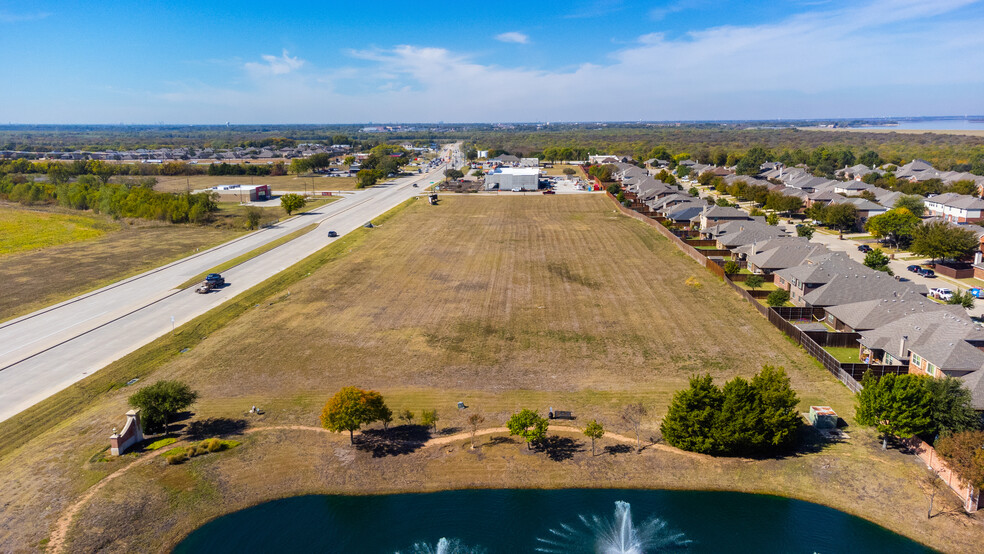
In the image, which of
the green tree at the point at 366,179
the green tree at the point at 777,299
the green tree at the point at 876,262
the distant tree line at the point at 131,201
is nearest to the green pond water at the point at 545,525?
the green tree at the point at 777,299

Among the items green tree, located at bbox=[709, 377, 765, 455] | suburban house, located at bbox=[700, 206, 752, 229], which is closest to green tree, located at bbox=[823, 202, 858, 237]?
suburban house, located at bbox=[700, 206, 752, 229]

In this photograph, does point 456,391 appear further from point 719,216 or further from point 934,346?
point 719,216

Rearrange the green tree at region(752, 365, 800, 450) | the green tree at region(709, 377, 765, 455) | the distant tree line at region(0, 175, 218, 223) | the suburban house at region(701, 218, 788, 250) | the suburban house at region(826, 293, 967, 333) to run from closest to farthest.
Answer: the green tree at region(709, 377, 765, 455)
the green tree at region(752, 365, 800, 450)
the suburban house at region(826, 293, 967, 333)
the suburban house at region(701, 218, 788, 250)
the distant tree line at region(0, 175, 218, 223)

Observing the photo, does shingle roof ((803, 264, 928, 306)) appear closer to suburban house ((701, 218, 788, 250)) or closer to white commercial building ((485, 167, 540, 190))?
suburban house ((701, 218, 788, 250))

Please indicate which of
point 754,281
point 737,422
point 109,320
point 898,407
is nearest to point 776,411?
point 737,422

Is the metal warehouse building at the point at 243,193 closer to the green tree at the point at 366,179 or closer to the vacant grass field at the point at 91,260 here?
the vacant grass field at the point at 91,260

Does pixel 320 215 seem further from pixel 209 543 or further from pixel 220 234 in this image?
pixel 209 543

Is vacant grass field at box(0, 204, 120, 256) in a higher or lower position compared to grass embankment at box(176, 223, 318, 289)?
higher
